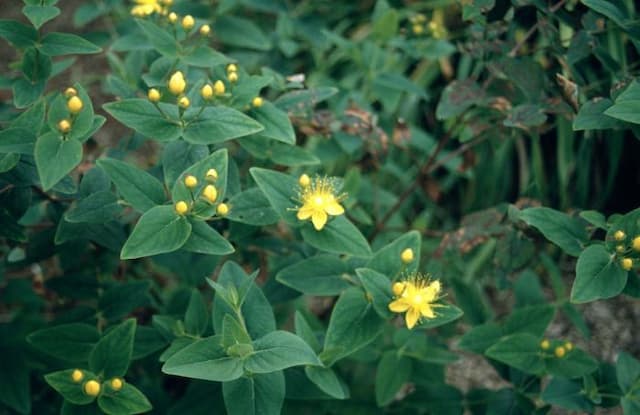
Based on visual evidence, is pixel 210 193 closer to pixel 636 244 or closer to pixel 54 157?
pixel 54 157

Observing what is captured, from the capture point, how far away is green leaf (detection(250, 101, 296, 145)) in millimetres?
1412

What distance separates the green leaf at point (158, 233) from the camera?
1.19 meters

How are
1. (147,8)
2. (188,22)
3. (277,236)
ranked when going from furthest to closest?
(277,236) → (147,8) → (188,22)

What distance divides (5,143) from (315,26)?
1.30 metres

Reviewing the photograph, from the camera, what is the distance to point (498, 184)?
2502 mm

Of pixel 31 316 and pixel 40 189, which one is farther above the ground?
pixel 40 189

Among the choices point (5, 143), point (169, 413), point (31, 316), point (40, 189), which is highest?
point (5, 143)

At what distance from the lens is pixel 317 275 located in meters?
1.44

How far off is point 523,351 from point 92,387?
2.91 feet

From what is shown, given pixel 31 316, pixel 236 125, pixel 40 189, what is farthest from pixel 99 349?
pixel 31 316

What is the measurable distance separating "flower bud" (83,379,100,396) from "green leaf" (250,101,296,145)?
59 cm

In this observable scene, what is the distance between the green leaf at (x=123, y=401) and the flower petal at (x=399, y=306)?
50cm

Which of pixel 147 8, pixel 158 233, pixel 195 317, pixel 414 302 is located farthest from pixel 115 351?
pixel 147 8

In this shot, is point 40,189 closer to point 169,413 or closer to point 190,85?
point 190,85
